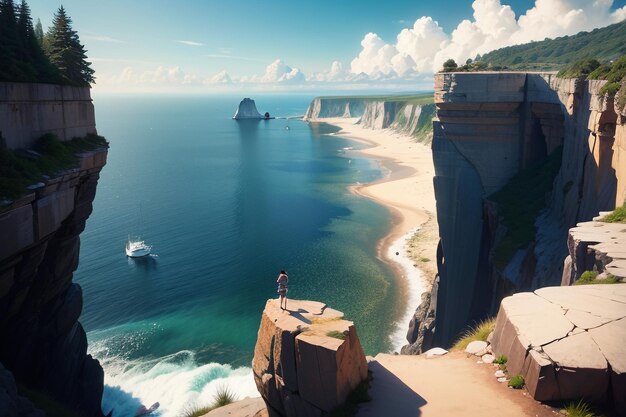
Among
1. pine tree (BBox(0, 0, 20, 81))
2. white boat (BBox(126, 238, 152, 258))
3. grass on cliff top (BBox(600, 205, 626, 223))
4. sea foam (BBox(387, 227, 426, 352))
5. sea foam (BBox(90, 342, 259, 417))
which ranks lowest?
sea foam (BBox(90, 342, 259, 417))

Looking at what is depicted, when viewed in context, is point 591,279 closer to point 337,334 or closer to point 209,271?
point 337,334

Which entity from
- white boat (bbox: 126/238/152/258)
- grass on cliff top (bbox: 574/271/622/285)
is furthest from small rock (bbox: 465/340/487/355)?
white boat (bbox: 126/238/152/258)

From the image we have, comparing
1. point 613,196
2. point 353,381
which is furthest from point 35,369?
point 613,196

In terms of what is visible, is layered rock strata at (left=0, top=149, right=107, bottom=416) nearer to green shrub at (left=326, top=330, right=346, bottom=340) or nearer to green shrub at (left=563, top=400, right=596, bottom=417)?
green shrub at (left=326, top=330, right=346, bottom=340)

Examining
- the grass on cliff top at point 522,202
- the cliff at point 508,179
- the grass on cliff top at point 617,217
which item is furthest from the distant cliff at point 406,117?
the grass on cliff top at point 617,217

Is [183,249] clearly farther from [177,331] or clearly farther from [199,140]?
[199,140]
